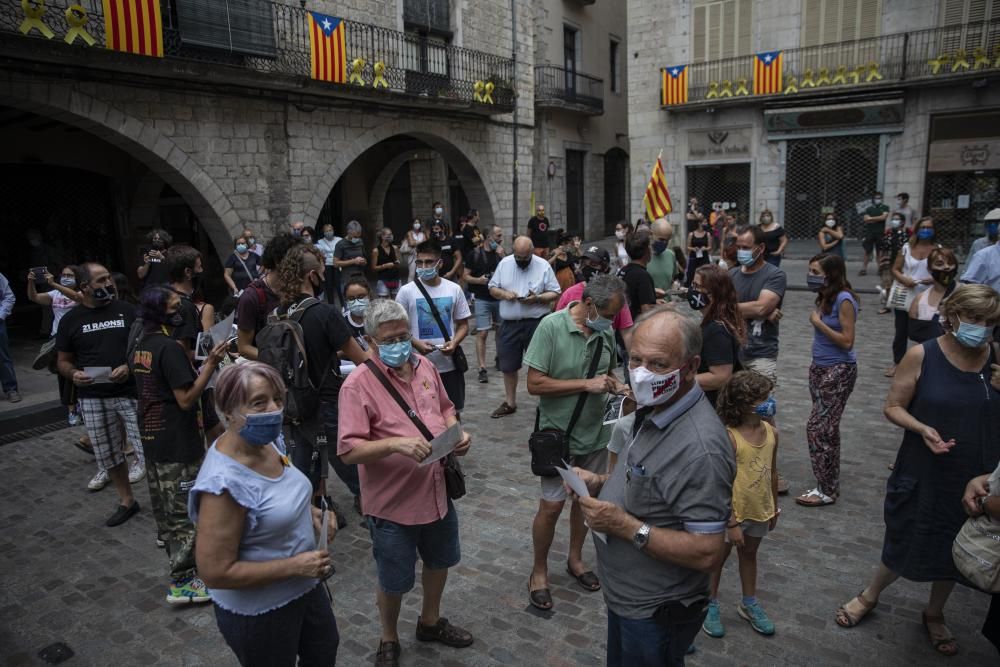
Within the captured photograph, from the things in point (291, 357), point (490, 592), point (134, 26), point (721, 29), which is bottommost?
point (490, 592)

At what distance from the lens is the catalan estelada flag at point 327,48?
42.6 ft

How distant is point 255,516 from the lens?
2.36m

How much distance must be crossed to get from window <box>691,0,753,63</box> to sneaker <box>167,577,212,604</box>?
21.5m

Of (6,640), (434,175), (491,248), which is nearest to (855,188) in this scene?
(434,175)

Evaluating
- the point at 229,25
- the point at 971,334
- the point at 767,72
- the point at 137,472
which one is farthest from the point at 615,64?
the point at 971,334

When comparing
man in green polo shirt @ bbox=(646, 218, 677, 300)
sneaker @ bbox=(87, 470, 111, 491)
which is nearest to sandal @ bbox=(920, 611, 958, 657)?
man in green polo shirt @ bbox=(646, 218, 677, 300)

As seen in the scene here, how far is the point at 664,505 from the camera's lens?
217 cm

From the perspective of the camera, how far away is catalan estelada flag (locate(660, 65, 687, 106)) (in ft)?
69.7

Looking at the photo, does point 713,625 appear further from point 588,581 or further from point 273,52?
point 273,52

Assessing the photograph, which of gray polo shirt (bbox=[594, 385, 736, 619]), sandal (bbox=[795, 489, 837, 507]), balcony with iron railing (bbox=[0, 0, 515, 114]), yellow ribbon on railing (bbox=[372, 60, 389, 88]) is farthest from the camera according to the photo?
yellow ribbon on railing (bbox=[372, 60, 389, 88])

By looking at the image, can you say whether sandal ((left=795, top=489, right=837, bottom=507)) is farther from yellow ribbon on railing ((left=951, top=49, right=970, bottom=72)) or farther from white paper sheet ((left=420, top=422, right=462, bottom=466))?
yellow ribbon on railing ((left=951, top=49, right=970, bottom=72))

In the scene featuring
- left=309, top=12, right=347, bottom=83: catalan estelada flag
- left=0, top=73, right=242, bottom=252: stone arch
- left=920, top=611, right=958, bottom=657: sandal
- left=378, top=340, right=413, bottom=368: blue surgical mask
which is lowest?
left=920, top=611, right=958, bottom=657: sandal

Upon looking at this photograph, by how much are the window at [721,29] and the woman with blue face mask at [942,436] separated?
65.9 ft

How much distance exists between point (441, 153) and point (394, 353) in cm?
1597
